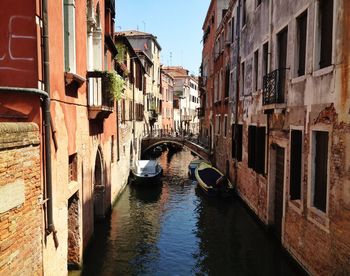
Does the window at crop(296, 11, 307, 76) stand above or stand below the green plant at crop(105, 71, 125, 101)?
above

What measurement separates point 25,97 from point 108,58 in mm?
7995

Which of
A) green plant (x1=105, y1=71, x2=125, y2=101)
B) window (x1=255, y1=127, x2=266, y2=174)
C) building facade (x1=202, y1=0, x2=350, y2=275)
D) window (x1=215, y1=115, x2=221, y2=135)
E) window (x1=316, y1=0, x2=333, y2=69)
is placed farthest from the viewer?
window (x1=215, y1=115, x2=221, y2=135)

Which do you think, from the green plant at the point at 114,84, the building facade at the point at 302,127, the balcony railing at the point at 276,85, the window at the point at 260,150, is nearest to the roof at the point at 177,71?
the building facade at the point at 302,127

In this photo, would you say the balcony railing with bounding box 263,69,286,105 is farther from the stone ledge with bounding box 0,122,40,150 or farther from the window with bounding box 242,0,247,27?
the stone ledge with bounding box 0,122,40,150

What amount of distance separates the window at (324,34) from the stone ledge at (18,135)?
5.29m

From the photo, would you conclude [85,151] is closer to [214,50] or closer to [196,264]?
[196,264]

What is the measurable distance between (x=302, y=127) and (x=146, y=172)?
44.0 feet

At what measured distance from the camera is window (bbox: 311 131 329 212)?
732 centimetres

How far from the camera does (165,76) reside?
4653 cm

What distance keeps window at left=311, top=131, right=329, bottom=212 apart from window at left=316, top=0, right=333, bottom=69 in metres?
1.40

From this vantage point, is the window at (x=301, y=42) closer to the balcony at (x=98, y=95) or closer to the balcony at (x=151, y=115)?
the balcony at (x=98, y=95)

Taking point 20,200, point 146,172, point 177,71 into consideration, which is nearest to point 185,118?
point 177,71

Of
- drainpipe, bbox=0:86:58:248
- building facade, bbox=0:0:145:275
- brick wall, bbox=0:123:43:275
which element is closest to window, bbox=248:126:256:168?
building facade, bbox=0:0:145:275

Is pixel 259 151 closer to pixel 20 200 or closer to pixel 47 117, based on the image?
pixel 47 117
